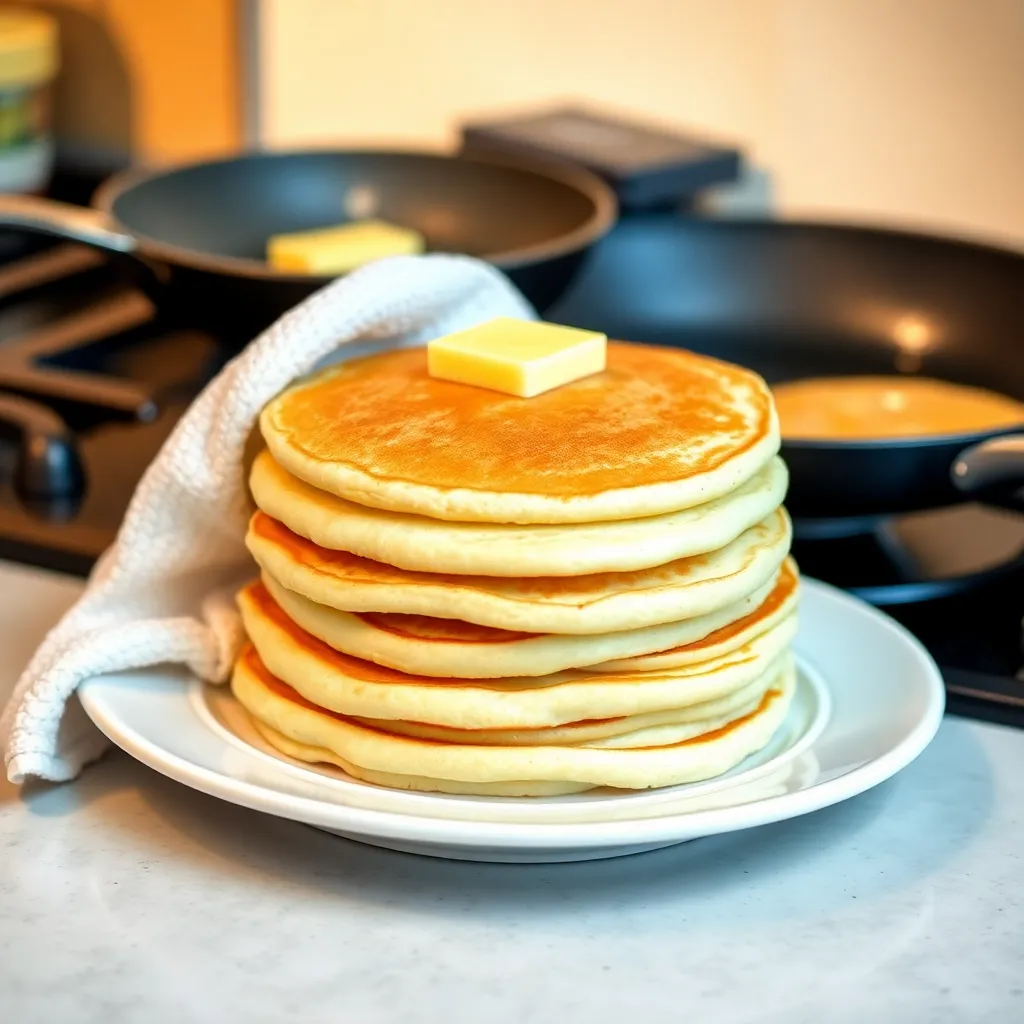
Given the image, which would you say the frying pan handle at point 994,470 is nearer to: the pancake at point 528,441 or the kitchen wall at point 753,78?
→ the pancake at point 528,441

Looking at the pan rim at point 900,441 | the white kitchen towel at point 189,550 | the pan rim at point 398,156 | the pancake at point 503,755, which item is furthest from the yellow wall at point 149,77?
the pancake at point 503,755

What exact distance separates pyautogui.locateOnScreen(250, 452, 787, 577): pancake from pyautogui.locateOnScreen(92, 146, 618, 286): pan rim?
1.26 ft

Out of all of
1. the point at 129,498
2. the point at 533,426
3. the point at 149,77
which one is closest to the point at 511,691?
the point at 533,426

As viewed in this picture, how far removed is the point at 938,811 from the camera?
791mm

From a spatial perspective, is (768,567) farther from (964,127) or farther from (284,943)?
(964,127)

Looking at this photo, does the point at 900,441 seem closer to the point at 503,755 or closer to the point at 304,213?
the point at 503,755

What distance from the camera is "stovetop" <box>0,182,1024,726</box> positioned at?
3.13 feet

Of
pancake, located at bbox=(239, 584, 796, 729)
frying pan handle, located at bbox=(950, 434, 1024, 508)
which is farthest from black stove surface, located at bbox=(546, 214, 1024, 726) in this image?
pancake, located at bbox=(239, 584, 796, 729)

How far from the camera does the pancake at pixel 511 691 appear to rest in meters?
0.69

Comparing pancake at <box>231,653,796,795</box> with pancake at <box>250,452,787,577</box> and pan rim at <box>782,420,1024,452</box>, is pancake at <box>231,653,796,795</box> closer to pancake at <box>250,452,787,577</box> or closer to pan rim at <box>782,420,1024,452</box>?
pancake at <box>250,452,787,577</box>

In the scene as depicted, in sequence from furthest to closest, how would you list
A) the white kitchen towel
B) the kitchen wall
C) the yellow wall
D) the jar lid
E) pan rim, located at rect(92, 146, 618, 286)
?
the yellow wall
the jar lid
the kitchen wall
pan rim, located at rect(92, 146, 618, 286)
the white kitchen towel

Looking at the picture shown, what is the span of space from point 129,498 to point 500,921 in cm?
54

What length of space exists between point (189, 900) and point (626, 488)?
0.90 feet

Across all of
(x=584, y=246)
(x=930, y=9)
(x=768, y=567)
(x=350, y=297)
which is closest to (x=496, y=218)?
(x=584, y=246)
